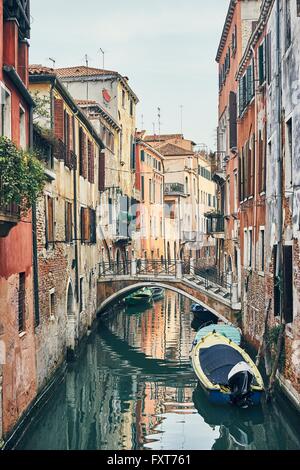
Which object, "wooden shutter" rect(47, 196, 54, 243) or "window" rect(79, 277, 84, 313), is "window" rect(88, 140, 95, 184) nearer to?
"window" rect(79, 277, 84, 313)

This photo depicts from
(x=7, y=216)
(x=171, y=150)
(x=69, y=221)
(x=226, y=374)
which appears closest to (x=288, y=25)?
(x=7, y=216)

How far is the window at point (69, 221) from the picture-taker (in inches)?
715

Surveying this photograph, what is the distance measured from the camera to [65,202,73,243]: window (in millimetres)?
18172

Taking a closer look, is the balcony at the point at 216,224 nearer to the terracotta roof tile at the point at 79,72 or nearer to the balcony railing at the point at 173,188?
the terracotta roof tile at the point at 79,72

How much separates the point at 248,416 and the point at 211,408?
984mm

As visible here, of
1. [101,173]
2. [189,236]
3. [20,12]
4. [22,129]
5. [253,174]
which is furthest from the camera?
[189,236]

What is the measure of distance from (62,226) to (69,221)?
1.34 meters

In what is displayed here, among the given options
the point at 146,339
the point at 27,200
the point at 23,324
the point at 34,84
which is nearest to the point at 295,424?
the point at 23,324

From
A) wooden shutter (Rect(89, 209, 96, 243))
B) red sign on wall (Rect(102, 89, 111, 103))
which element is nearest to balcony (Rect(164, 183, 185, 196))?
red sign on wall (Rect(102, 89, 111, 103))

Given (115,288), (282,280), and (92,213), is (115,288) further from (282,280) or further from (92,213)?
(282,280)

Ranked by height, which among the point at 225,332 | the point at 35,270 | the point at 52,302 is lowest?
the point at 225,332

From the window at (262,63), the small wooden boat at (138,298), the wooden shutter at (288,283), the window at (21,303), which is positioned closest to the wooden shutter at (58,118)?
the window at (262,63)

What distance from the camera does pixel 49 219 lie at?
50.3 ft

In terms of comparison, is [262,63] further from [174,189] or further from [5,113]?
[174,189]
